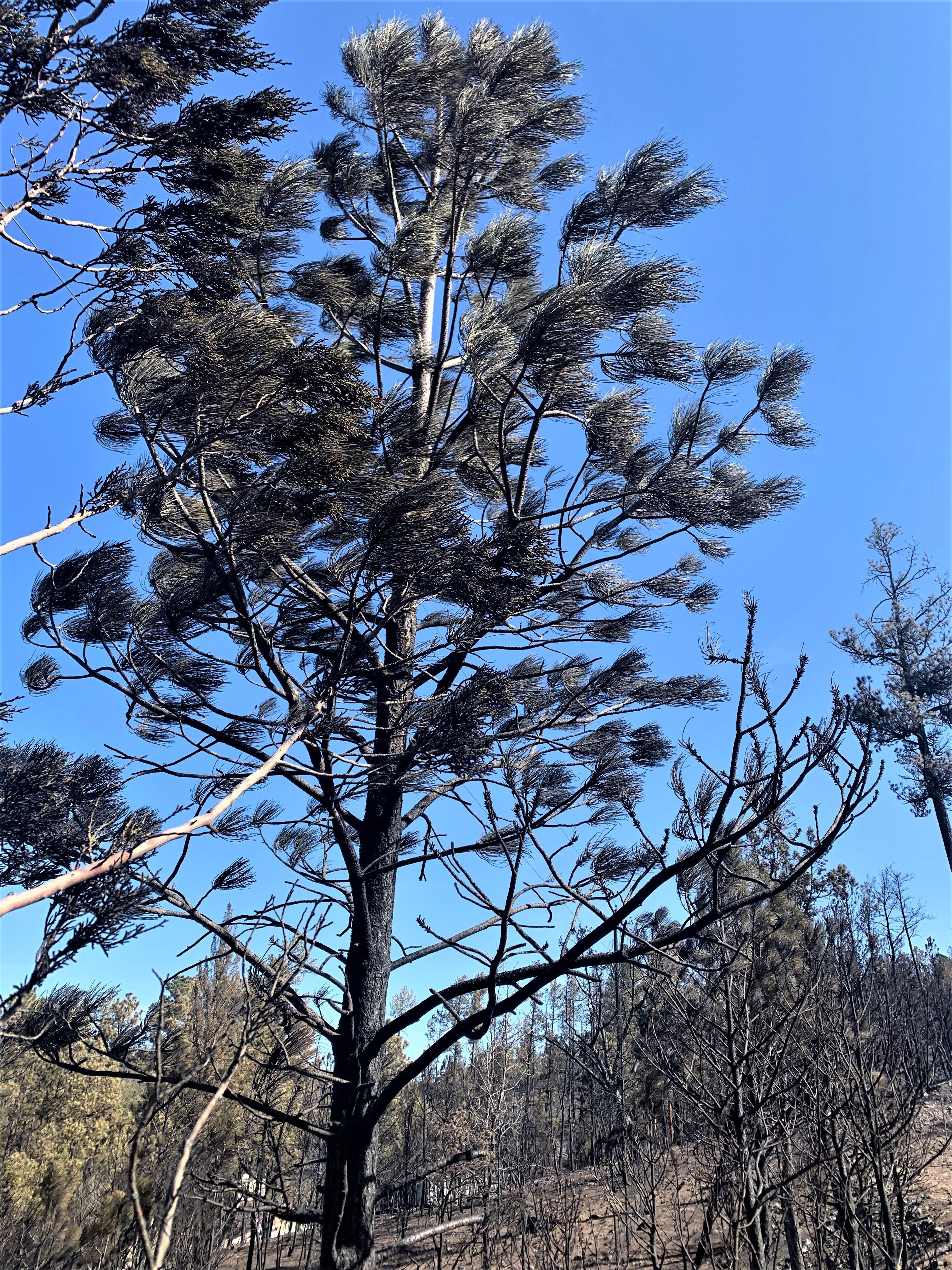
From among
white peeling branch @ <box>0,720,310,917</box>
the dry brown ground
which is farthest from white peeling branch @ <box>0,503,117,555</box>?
the dry brown ground

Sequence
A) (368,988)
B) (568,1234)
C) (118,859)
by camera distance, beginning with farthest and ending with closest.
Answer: (568,1234) → (368,988) → (118,859)

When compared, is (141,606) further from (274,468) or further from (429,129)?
(429,129)

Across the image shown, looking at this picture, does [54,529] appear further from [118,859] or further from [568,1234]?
[568,1234]

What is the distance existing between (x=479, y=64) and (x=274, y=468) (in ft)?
9.22

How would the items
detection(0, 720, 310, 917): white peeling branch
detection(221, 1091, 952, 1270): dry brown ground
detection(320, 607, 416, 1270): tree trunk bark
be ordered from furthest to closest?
detection(221, 1091, 952, 1270): dry brown ground
detection(320, 607, 416, 1270): tree trunk bark
detection(0, 720, 310, 917): white peeling branch

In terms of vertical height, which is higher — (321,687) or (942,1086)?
(321,687)

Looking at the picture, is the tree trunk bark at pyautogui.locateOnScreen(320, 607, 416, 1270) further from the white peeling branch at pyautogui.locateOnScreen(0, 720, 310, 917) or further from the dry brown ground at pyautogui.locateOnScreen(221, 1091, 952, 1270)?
the white peeling branch at pyautogui.locateOnScreen(0, 720, 310, 917)

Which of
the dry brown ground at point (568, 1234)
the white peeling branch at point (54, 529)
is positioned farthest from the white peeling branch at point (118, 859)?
the dry brown ground at point (568, 1234)

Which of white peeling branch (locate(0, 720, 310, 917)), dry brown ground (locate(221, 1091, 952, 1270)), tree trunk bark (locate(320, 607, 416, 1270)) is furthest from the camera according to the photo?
dry brown ground (locate(221, 1091, 952, 1270))

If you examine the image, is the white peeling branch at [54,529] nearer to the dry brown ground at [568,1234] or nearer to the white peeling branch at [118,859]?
the white peeling branch at [118,859]

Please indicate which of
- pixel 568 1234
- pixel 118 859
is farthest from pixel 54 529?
pixel 568 1234

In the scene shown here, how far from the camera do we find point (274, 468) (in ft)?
10.8

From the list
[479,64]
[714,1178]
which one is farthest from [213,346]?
[714,1178]

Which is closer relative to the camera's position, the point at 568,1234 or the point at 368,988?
the point at 368,988
